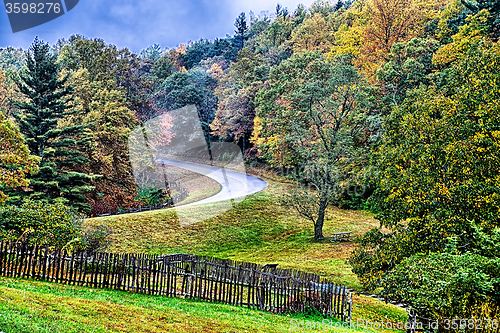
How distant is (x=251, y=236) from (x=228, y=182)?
16738 millimetres

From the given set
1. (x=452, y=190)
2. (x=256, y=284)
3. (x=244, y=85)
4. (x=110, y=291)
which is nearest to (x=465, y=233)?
(x=452, y=190)

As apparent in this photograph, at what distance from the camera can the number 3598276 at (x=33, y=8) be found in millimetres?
13571

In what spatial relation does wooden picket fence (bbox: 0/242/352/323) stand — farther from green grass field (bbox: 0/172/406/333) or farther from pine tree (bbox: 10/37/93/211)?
pine tree (bbox: 10/37/93/211)

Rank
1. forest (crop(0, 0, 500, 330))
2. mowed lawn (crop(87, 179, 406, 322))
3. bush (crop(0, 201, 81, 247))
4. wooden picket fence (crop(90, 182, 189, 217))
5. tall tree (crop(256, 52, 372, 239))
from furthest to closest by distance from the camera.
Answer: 1. wooden picket fence (crop(90, 182, 189, 217))
2. tall tree (crop(256, 52, 372, 239))
3. mowed lawn (crop(87, 179, 406, 322))
4. bush (crop(0, 201, 81, 247))
5. forest (crop(0, 0, 500, 330))

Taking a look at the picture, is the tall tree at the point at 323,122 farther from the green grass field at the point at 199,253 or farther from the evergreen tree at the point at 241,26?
the evergreen tree at the point at 241,26

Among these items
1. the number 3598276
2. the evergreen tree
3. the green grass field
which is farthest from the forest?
the evergreen tree

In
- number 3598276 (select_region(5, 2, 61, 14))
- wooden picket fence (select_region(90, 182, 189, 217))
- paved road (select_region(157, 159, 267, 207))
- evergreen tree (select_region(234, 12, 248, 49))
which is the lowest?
wooden picket fence (select_region(90, 182, 189, 217))

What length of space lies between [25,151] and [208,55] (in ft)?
226

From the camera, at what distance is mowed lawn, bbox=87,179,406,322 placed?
22.4m

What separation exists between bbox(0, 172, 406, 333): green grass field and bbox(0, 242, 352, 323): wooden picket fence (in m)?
0.51

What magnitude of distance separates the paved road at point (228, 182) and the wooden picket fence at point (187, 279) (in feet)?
68.9

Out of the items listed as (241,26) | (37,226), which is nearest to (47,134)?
(37,226)

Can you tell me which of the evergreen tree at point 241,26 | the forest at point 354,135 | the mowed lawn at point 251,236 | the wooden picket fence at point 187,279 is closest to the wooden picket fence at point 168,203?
the forest at point 354,135

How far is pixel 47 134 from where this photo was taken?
2550cm
